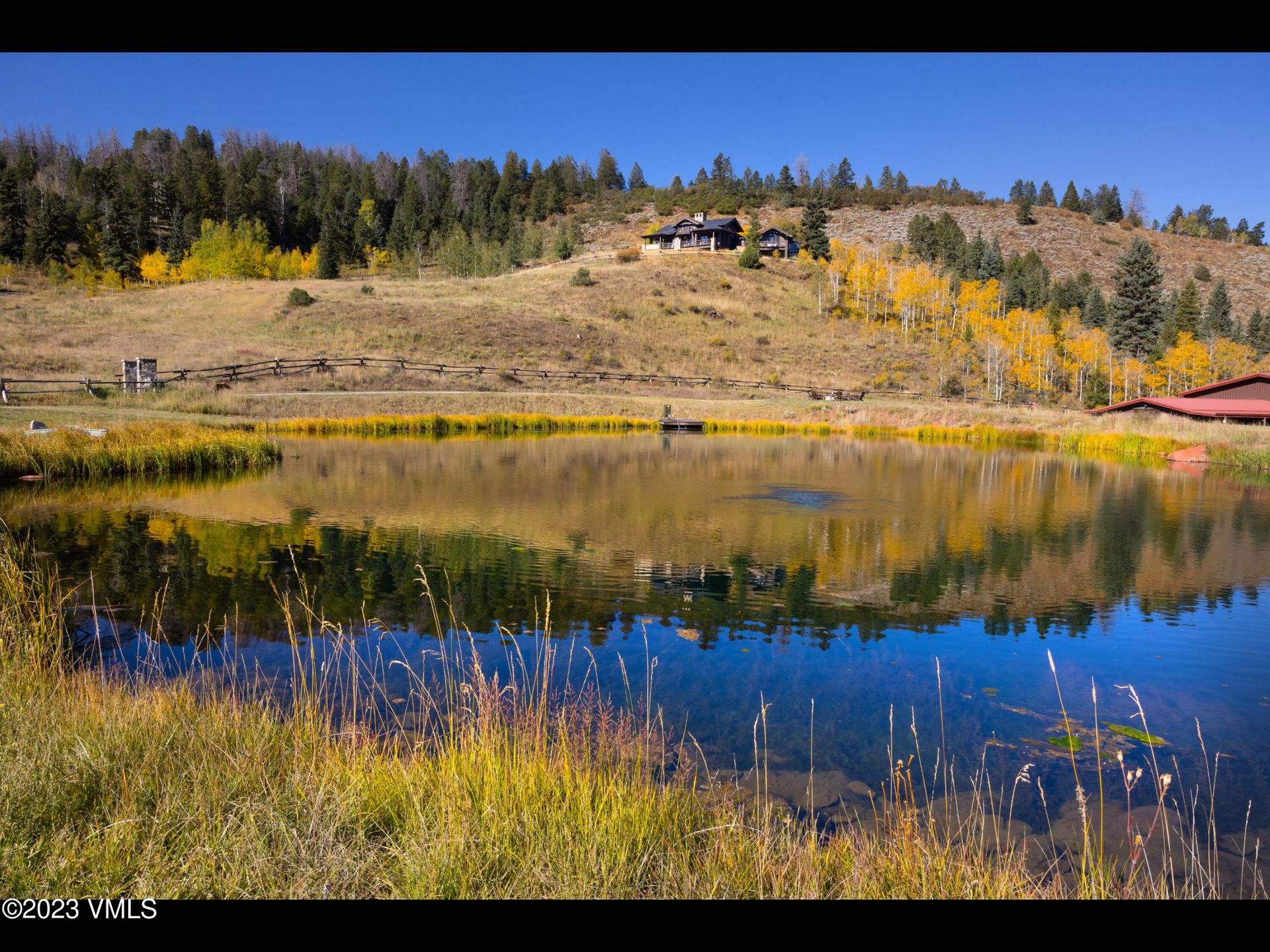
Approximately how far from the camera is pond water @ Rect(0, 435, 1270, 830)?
328 inches

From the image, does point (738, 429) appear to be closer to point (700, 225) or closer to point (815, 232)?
point (700, 225)

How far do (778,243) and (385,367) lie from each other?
84804 mm

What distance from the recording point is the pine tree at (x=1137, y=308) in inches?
3179

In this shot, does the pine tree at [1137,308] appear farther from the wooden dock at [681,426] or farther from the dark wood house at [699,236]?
the wooden dock at [681,426]

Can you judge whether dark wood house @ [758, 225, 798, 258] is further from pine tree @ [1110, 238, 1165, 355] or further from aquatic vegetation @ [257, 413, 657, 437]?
aquatic vegetation @ [257, 413, 657, 437]

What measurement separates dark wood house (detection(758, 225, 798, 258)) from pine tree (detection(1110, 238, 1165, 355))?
51.4 metres

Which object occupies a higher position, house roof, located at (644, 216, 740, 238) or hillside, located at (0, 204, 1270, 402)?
house roof, located at (644, 216, 740, 238)

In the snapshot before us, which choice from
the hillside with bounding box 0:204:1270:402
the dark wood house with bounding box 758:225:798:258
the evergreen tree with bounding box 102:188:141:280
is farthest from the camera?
the dark wood house with bounding box 758:225:798:258

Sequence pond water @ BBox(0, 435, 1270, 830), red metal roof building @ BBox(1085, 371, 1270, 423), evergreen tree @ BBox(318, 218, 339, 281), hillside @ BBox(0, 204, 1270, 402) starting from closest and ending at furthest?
pond water @ BBox(0, 435, 1270, 830) → red metal roof building @ BBox(1085, 371, 1270, 423) → hillside @ BBox(0, 204, 1270, 402) → evergreen tree @ BBox(318, 218, 339, 281)

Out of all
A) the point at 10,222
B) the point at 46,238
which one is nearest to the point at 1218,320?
the point at 46,238

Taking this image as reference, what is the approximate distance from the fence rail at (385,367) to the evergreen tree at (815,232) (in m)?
50.9

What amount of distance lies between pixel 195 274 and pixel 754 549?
4392 inches

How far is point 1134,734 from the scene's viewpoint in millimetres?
8016

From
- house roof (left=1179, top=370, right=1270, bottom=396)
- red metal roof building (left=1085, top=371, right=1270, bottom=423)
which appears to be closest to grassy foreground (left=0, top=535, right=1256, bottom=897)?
red metal roof building (left=1085, top=371, right=1270, bottom=423)
